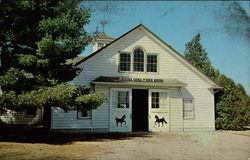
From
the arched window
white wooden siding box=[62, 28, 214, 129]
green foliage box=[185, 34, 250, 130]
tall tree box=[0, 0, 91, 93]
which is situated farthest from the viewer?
green foliage box=[185, 34, 250, 130]

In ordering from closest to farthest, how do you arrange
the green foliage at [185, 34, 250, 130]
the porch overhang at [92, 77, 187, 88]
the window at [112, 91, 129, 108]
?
the porch overhang at [92, 77, 187, 88], the window at [112, 91, 129, 108], the green foliage at [185, 34, 250, 130]

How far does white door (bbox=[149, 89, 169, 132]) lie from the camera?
719 inches

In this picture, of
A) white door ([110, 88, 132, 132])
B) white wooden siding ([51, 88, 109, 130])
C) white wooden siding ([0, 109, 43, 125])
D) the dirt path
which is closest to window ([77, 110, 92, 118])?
white wooden siding ([51, 88, 109, 130])

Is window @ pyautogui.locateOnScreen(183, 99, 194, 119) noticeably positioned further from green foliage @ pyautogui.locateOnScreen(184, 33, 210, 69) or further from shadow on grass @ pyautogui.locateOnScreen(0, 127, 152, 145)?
green foliage @ pyautogui.locateOnScreen(184, 33, 210, 69)

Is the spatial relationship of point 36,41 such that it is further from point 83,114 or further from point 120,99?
point 120,99

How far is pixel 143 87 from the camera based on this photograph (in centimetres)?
1830

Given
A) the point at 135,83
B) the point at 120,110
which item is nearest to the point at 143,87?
the point at 135,83

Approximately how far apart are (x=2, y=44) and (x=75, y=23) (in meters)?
3.56

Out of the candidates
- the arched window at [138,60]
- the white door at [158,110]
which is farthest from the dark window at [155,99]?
the arched window at [138,60]

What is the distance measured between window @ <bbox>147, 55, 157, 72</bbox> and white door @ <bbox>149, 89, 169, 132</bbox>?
1688 millimetres

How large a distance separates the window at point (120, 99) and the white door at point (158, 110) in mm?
1681

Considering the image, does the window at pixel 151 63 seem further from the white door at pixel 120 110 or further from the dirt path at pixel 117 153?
the dirt path at pixel 117 153

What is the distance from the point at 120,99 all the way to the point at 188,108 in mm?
5239

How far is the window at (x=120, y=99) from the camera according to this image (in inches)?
701
